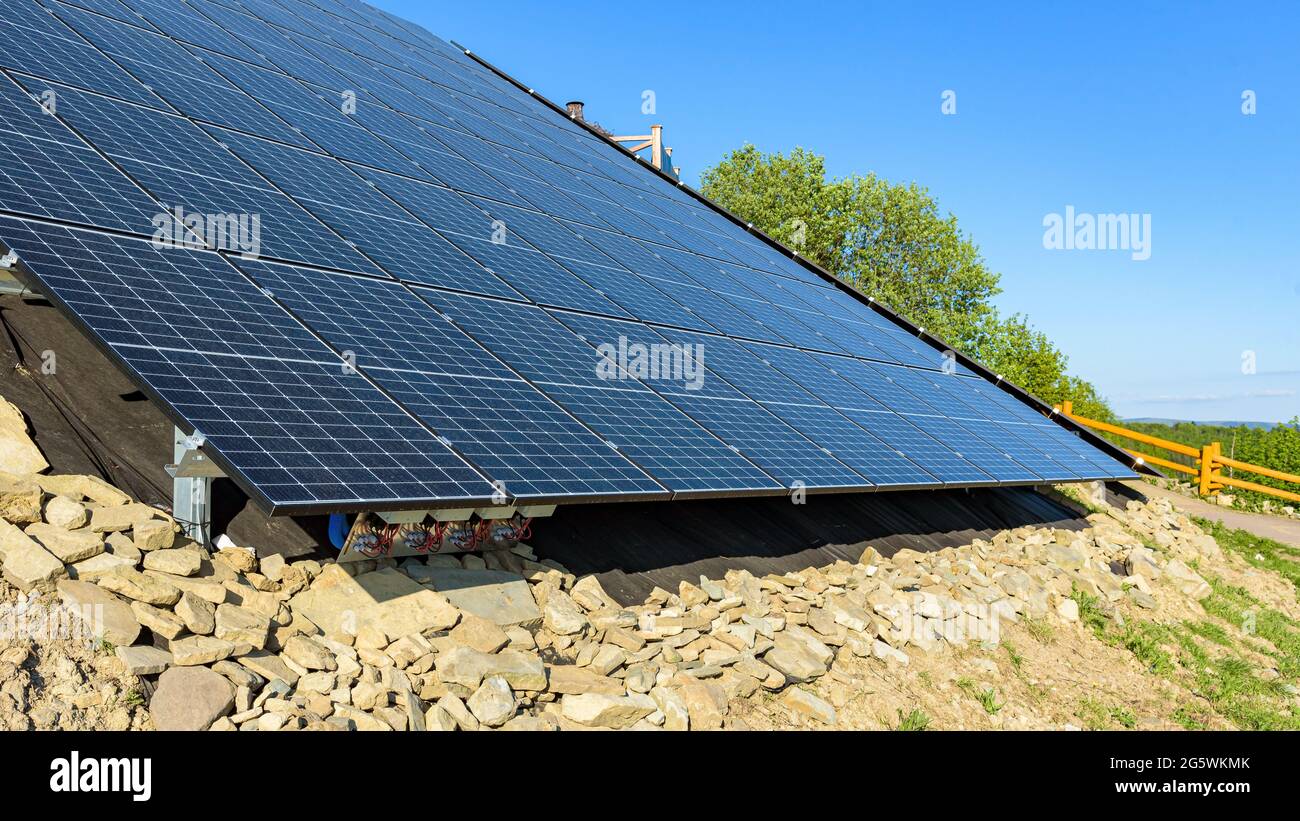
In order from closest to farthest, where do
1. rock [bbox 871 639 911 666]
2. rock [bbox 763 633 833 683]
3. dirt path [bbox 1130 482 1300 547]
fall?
1. rock [bbox 763 633 833 683]
2. rock [bbox 871 639 911 666]
3. dirt path [bbox 1130 482 1300 547]

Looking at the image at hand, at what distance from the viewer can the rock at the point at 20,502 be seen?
8328 mm

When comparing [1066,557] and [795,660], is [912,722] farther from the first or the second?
[1066,557]

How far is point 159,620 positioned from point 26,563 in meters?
1.07

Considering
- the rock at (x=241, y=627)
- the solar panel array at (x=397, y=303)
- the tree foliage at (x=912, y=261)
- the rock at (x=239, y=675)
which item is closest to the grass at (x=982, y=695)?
the solar panel array at (x=397, y=303)

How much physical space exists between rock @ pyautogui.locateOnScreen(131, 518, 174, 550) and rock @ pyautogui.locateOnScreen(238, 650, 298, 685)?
3.45 ft

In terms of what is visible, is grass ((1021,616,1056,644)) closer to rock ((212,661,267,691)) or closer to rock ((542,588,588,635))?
rock ((542,588,588,635))

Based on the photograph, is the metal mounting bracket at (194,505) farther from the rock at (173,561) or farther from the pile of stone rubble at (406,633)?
the rock at (173,561)

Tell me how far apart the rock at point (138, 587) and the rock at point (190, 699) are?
2.51 ft

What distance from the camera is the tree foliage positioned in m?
56.2

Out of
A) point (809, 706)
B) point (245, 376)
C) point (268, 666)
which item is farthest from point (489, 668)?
point (809, 706)

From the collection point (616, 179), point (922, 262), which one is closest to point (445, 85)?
point (616, 179)

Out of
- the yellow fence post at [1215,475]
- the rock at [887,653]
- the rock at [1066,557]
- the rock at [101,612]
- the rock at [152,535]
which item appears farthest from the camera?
the yellow fence post at [1215,475]

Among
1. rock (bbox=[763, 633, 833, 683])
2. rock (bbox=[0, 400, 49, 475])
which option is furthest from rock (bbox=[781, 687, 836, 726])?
rock (bbox=[0, 400, 49, 475])

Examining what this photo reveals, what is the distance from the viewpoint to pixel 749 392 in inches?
577
